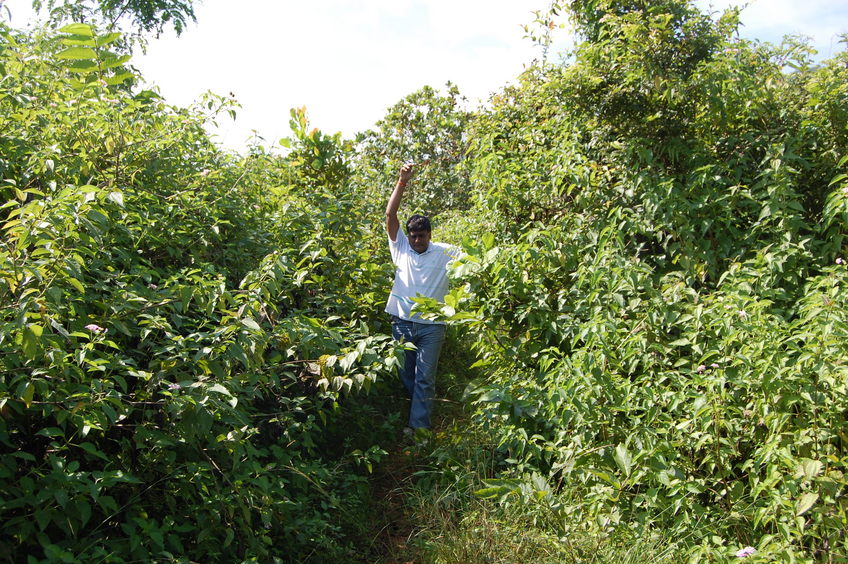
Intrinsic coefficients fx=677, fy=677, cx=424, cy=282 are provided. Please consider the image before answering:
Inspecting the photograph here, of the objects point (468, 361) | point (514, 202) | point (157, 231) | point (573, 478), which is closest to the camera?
point (573, 478)

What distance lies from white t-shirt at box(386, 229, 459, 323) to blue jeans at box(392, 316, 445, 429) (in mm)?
84

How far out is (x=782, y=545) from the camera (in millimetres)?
2660

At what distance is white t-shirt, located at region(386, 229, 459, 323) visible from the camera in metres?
4.73

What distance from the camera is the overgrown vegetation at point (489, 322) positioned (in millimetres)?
2645

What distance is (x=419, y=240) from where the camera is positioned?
475cm

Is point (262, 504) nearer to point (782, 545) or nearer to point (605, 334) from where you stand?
point (605, 334)

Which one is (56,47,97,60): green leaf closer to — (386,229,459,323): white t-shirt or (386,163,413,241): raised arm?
(386,163,413,241): raised arm

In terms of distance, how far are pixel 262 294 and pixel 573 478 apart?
1.80m

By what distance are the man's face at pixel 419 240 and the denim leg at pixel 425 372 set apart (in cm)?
55

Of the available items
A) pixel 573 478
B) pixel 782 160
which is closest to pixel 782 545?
pixel 573 478

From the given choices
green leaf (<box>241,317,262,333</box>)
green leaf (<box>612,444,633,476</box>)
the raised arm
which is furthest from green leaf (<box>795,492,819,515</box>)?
the raised arm

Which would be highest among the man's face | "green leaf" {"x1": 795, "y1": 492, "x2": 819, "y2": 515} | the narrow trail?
the man's face

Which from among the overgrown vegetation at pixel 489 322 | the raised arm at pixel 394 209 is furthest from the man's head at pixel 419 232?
the overgrown vegetation at pixel 489 322

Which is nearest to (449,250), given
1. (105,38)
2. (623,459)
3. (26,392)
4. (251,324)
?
(623,459)
